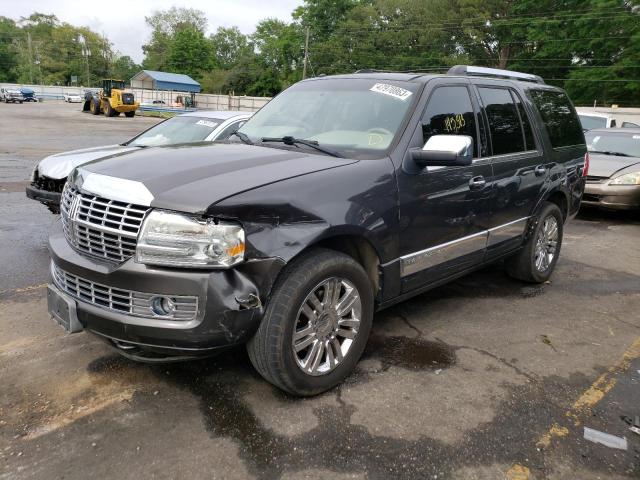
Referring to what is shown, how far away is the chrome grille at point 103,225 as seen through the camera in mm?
2613

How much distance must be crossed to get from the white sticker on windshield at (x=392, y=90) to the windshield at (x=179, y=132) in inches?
136

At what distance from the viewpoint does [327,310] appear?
9.87 ft

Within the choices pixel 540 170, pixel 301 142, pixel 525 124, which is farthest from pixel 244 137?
pixel 540 170

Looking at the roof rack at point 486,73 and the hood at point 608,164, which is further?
the hood at point 608,164

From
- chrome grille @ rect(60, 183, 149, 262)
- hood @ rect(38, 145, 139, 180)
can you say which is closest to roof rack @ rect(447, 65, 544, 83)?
chrome grille @ rect(60, 183, 149, 262)

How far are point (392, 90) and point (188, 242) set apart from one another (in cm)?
201

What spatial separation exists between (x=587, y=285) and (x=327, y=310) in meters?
3.77

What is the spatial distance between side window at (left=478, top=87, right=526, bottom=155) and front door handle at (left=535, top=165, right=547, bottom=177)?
0.27m

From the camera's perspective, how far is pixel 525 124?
187 inches

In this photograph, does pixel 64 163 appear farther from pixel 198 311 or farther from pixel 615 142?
pixel 615 142

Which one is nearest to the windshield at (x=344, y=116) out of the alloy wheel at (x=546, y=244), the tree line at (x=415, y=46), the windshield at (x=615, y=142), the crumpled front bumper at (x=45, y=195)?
the alloy wheel at (x=546, y=244)

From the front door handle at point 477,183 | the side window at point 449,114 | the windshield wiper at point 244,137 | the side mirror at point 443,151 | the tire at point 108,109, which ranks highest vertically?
the side window at point 449,114

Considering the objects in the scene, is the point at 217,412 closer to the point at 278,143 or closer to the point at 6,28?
the point at 278,143

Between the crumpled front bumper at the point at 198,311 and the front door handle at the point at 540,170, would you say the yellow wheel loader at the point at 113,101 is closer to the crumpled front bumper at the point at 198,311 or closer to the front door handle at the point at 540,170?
the front door handle at the point at 540,170
